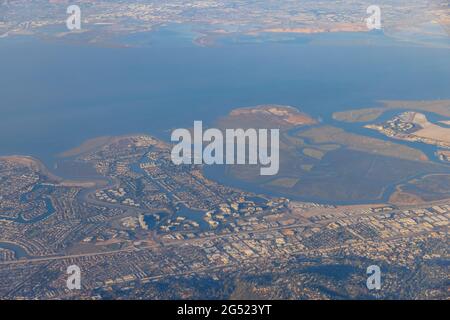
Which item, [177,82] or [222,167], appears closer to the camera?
[222,167]

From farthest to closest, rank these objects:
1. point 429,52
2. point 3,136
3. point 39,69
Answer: point 429,52 → point 39,69 → point 3,136

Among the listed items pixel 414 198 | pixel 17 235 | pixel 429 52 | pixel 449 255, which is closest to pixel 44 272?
pixel 17 235

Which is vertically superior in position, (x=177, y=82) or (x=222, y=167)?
(x=177, y=82)

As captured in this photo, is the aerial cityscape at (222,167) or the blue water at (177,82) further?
the blue water at (177,82)

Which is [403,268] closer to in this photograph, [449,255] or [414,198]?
[449,255]
